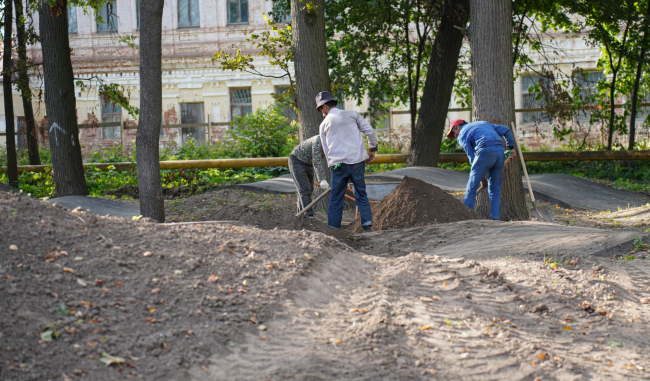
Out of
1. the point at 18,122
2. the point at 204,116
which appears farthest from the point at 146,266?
the point at 18,122

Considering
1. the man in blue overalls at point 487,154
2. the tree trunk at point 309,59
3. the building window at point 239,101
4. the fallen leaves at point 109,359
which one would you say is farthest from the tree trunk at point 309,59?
the building window at point 239,101

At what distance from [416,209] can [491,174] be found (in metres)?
1.13

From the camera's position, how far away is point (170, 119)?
21094 mm

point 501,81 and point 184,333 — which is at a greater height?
point 501,81

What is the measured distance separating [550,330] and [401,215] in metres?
3.75

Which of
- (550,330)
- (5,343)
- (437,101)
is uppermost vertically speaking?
(437,101)

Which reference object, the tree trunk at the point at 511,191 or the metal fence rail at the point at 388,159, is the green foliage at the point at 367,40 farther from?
the tree trunk at the point at 511,191

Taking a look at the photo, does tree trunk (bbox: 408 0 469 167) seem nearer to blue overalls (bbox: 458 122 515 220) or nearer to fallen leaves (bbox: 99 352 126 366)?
blue overalls (bbox: 458 122 515 220)

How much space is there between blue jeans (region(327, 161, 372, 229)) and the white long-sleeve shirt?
0.10 m

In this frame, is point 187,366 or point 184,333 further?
point 184,333

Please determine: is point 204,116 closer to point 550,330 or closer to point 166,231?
point 166,231

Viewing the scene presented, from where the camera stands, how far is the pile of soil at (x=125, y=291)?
2949 millimetres

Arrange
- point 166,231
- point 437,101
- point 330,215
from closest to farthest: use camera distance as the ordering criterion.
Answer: point 166,231
point 330,215
point 437,101

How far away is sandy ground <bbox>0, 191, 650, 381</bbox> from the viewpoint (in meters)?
3.07
